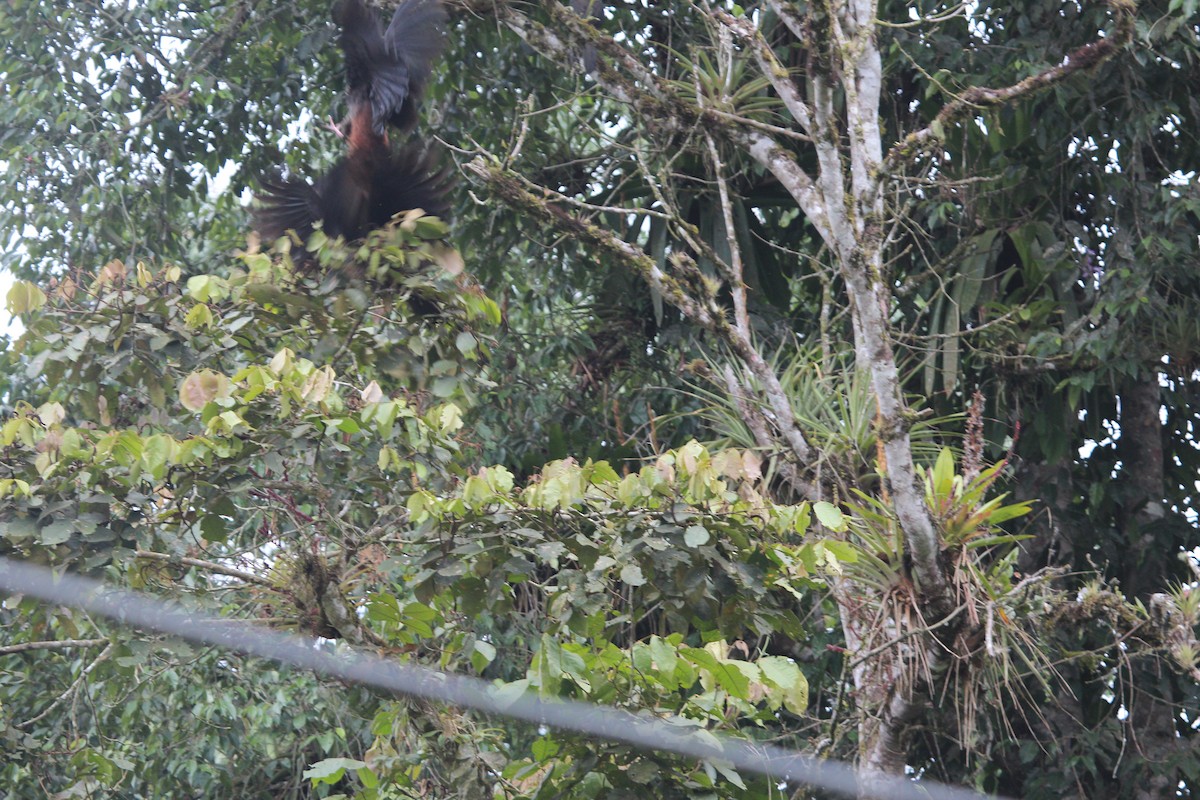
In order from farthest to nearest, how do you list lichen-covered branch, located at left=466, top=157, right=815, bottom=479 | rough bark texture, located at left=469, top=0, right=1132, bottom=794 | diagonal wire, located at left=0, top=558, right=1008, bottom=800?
lichen-covered branch, located at left=466, top=157, right=815, bottom=479 < rough bark texture, located at left=469, top=0, right=1132, bottom=794 < diagonal wire, located at left=0, top=558, right=1008, bottom=800

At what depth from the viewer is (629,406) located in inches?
176

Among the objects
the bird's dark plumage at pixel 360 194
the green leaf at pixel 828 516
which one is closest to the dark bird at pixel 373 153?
the bird's dark plumage at pixel 360 194

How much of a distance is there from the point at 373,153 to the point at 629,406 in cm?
173

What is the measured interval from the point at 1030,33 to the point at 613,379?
1.71 m

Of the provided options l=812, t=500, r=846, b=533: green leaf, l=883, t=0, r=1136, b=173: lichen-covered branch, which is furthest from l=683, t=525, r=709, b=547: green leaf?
l=883, t=0, r=1136, b=173: lichen-covered branch

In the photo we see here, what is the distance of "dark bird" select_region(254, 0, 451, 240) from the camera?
115 inches

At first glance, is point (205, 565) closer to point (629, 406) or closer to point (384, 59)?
point (384, 59)

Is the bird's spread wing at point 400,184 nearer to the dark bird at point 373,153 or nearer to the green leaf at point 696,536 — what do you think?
the dark bird at point 373,153

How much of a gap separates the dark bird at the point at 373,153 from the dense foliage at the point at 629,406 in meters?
0.13

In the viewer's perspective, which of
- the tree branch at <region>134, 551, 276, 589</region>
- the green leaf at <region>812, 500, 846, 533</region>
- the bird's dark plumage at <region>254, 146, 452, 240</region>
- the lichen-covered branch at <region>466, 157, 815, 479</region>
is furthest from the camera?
the bird's dark plumage at <region>254, 146, 452, 240</region>

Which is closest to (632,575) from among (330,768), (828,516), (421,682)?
(828,516)

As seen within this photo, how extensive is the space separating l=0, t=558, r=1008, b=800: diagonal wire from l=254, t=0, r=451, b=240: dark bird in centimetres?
96

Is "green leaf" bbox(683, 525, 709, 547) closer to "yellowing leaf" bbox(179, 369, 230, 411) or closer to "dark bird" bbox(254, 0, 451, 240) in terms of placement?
"yellowing leaf" bbox(179, 369, 230, 411)

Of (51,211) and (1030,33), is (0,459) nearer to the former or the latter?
(51,211)
